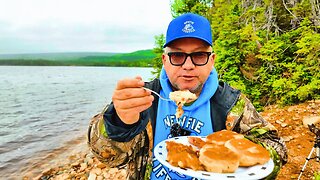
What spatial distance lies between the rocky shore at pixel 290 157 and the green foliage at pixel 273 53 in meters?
0.96

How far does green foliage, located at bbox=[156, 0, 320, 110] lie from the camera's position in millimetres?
10016

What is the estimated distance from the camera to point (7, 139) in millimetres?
13805

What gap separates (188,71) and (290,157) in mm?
5529

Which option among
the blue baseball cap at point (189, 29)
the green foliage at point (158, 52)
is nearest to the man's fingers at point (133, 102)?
the blue baseball cap at point (189, 29)

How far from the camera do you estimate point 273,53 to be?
37.3 ft

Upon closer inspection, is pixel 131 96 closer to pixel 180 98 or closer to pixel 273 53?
pixel 180 98

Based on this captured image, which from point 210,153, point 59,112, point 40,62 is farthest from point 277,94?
point 40,62

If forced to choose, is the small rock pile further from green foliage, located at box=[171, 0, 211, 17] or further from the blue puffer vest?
green foliage, located at box=[171, 0, 211, 17]

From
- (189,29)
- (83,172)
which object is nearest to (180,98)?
(189,29)

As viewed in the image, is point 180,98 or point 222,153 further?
point 180,98

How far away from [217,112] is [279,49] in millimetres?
9856

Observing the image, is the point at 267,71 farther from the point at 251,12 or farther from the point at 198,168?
the point at 198,168

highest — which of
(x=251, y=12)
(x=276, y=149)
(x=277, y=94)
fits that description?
(x=251, y=12)

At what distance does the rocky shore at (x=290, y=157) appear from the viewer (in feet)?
21.0
